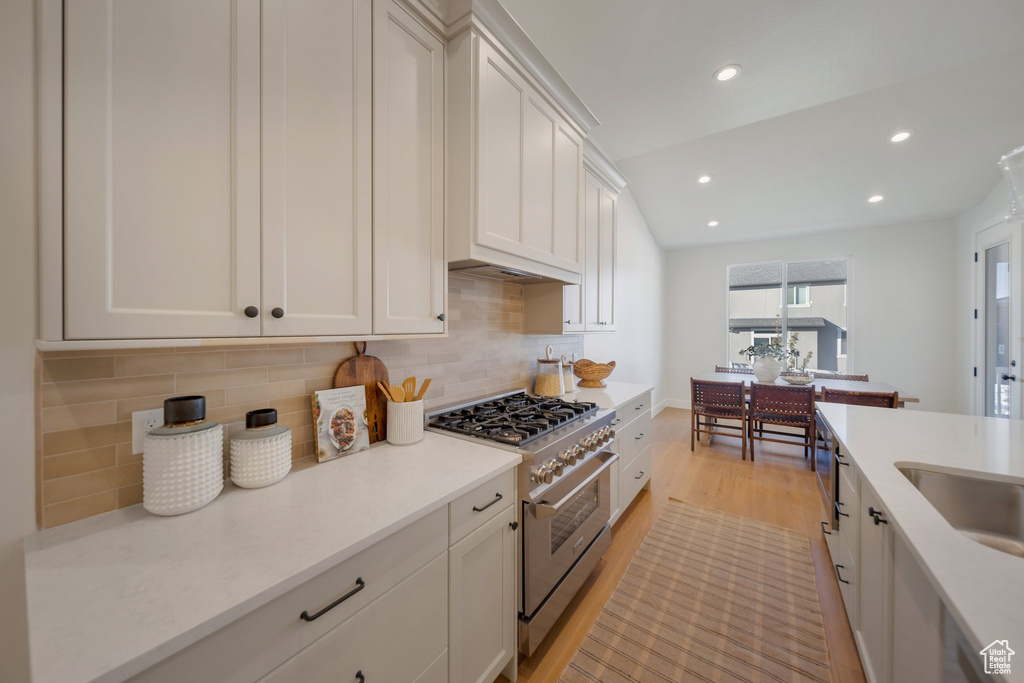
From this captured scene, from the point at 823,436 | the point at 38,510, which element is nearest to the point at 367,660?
the point at 38,510

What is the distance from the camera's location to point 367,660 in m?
0.88

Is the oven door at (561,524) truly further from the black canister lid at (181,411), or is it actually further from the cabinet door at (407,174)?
the black canister lid at (181,411)

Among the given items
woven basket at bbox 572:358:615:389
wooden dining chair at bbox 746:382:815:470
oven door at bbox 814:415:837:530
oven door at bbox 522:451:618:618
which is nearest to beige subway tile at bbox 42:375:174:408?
oven door at bbox 522:451:618:618

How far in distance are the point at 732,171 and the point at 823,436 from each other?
9.97ft

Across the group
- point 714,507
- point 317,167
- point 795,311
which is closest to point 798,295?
point 795,311

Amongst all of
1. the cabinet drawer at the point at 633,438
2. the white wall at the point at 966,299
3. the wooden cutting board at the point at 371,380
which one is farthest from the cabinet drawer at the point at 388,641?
the white wall at the point at 966,299

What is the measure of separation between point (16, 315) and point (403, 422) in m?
1.02

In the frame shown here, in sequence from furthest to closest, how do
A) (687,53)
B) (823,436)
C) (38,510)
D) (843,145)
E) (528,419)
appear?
(843,145), (823,436), (687,53), (528,419), (38,510)

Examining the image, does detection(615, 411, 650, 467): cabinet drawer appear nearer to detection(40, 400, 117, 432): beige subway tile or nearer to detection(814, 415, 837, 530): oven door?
detection(814, 415, 837, 530): oven door

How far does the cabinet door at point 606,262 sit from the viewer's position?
9.39 ft

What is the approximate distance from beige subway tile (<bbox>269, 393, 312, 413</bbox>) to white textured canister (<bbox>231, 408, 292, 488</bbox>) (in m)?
0.14

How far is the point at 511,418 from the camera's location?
1788mm

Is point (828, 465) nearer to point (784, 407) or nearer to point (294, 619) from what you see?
point (784, 407)

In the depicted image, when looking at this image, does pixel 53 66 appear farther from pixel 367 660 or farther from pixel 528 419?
pixel 528 419
